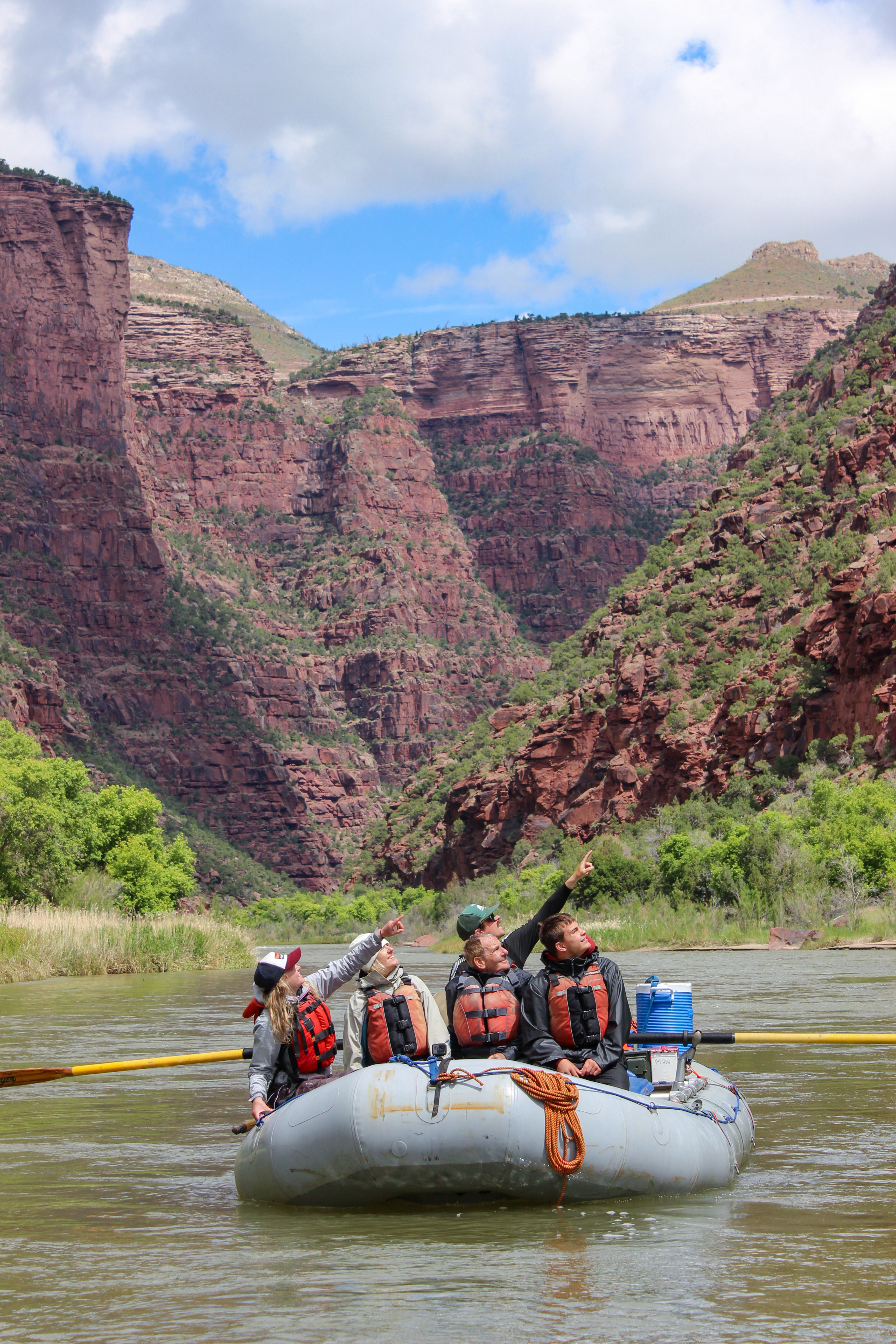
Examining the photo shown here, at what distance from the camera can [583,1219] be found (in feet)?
29.5

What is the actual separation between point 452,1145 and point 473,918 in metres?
1.77

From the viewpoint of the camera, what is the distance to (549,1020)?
31.2ft

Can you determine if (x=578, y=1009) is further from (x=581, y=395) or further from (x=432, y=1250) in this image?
(x=581, y=395)

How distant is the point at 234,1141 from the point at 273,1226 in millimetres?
3589

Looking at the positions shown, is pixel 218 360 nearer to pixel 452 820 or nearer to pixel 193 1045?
pixel 452 820

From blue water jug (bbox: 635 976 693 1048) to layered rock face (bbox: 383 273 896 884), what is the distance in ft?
121

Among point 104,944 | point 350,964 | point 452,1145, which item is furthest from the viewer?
point 104,944

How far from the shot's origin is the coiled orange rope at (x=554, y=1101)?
28.2 ft

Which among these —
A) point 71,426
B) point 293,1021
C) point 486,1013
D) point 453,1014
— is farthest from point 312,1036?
point 71,426

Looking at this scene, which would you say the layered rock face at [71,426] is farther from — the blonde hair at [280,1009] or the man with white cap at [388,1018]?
the man with white cap at [388,1018]

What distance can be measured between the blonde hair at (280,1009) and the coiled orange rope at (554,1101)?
4.20 ft

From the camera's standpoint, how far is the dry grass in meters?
30.6

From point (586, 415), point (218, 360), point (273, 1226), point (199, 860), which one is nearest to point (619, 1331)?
point (273, 1226)

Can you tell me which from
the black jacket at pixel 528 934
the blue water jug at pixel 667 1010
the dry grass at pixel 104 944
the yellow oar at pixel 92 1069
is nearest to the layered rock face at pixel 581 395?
the dry grass at pixel 104 944
